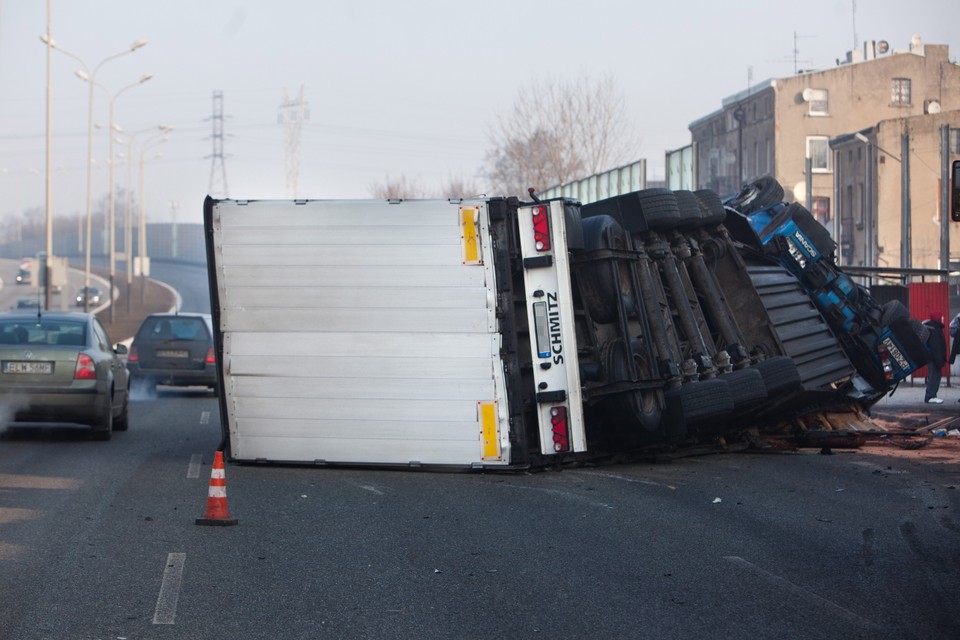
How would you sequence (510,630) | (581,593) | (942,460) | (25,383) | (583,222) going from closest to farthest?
(510,630) < (581,593) < (583,222) < (942,460) < (25,383)

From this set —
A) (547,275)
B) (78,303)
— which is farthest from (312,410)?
(78,303)

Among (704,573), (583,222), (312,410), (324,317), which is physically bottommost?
(704,573)

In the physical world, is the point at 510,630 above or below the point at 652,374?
below

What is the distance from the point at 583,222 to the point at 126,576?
644cm

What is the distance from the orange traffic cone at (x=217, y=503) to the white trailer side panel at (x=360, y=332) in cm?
271

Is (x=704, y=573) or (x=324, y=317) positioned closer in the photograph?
(x=704, y=573)

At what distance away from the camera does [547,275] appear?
11570 mm

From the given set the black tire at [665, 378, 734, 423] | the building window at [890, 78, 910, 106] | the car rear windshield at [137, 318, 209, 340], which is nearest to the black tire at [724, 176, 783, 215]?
the black tire at [665, 378, 734, 423]

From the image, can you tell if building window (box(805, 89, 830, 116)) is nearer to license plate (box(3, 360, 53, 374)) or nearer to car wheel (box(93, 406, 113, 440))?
car wheel (box(93, 406, 113, 440))

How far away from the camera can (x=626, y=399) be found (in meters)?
11.7

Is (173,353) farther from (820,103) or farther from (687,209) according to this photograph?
(820,103)

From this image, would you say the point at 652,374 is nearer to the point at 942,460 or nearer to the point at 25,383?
the point at 942,460

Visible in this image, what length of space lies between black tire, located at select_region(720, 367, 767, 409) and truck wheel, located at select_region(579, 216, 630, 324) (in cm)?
138

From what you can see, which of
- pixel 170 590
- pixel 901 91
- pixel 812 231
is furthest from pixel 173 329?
pixel 901 91
